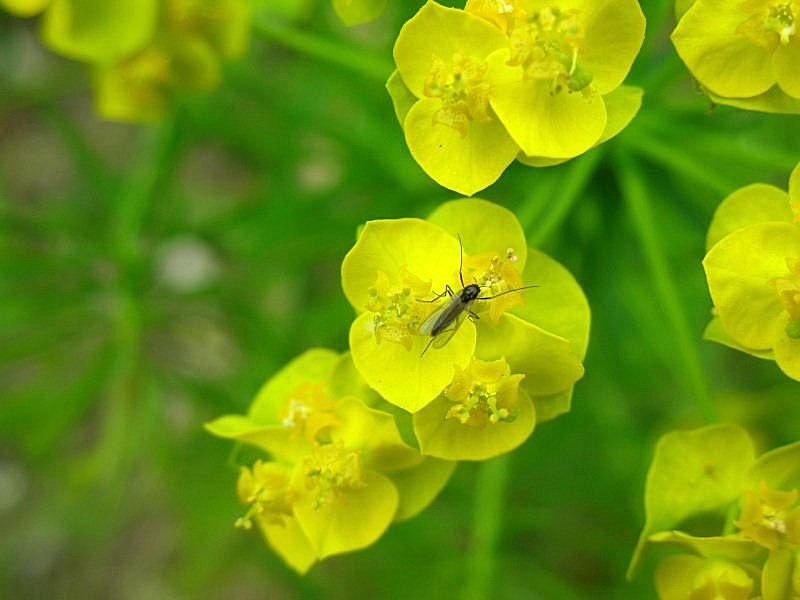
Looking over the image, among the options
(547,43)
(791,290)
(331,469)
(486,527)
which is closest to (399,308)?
(331,469)

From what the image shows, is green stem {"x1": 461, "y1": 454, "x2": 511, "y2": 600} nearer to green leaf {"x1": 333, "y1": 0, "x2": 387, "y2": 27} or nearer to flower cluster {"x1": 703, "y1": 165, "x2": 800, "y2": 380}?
flower cluster {"x1": 703, "y1": 165, "x2": 800, "y2": 380}

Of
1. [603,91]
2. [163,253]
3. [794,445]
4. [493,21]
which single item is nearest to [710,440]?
[794,445]

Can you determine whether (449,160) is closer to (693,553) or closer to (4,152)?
(693,553)

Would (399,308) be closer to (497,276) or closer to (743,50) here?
A: (497,276)

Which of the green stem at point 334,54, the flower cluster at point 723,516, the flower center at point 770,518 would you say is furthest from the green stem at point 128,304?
the flower center at point 770,518

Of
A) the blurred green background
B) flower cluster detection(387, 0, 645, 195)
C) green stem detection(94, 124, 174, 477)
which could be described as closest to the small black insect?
flower cluster detection(387, 0, 645, 195)
